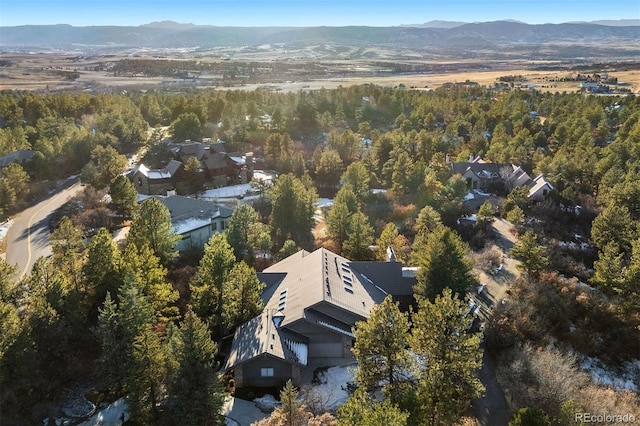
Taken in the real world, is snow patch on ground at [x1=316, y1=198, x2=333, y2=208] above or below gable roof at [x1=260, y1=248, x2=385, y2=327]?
below

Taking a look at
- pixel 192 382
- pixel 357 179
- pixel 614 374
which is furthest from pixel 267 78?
pixel 192 382

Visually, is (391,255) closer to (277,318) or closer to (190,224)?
(277,318)

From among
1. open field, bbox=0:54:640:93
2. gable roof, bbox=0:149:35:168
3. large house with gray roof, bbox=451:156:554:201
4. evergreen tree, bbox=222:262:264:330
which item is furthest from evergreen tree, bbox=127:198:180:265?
open field, bbox=0:54:640:93

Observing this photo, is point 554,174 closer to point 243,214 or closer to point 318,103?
point 243,214

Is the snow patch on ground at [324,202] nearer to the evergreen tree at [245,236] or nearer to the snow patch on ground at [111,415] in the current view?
the evergreen tree at [245,236]

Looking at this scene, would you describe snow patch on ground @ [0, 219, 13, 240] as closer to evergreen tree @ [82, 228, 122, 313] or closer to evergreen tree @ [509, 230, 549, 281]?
evergreen tree @ [82, 228, 122, 313]

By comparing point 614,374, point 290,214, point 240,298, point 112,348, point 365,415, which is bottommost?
point 614,374
